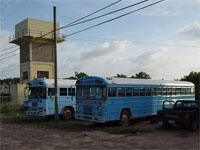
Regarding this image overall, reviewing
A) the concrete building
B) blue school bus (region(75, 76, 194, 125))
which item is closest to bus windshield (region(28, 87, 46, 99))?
blue school bus (region(75, 76, 194, 125))

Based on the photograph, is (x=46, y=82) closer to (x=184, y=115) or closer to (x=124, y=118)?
(x=124, y=118)

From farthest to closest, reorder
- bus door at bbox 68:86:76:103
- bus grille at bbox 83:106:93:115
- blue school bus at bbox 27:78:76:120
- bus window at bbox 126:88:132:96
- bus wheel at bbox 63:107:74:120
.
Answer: bus door at bbox 68:86:76:103, bus wheel at bbox 63:107:74:120, blue school bus at bbox 27:78:76:120, bus window at bbox 126:88:132:96, bus grille at bbox 83:106:93:115

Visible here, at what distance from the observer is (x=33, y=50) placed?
3769 centimetres

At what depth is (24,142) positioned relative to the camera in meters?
9.01

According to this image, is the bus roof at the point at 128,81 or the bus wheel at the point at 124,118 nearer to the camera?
the bus roof at the point at 128,81

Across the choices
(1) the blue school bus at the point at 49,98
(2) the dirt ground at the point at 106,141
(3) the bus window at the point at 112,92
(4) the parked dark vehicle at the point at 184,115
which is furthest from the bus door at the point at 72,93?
(4) the parked dark vehicle at the point at 184,115

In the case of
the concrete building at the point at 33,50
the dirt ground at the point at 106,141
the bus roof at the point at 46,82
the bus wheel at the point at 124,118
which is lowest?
the dirt ground at the point at 106,141

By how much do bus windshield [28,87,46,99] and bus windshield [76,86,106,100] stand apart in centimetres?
290

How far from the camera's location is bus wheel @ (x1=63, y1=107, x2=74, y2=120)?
622 inches

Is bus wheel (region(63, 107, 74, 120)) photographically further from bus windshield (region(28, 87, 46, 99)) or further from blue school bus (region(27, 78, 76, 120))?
bus windshield (region(28, 87, 46, 99))

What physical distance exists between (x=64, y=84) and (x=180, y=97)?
8.04 m

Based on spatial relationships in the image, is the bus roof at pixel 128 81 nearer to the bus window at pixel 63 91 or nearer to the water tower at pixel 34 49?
the bus window at pixel 63 91

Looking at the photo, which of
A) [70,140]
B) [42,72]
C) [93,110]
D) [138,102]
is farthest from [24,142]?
[42,72]

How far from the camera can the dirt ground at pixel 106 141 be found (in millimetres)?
8125
